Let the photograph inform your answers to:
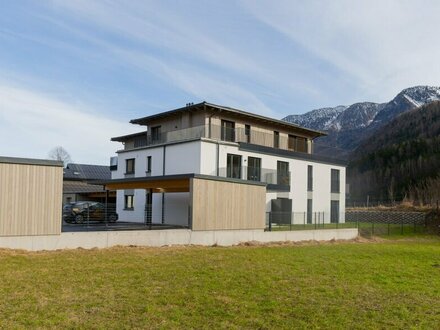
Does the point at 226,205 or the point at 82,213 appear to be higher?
the point at 226,205

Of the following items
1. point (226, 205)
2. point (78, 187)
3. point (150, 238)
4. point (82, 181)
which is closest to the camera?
point (150, 238)

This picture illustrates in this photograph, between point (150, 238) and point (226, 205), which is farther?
point (226, 205)

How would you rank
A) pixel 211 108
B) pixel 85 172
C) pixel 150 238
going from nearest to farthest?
pixel 150 238
pixel 211 108
pixel 85 172

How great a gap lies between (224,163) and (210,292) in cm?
2209

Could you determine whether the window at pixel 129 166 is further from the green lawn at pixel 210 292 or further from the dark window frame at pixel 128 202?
the green lawn at pixel 210 292

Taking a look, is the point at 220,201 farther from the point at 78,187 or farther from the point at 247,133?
the point at 78,187

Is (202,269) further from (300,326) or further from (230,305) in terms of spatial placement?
(300,326)

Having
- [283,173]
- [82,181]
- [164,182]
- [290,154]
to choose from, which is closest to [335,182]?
[290,154]

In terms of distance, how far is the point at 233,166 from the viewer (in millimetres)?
31438

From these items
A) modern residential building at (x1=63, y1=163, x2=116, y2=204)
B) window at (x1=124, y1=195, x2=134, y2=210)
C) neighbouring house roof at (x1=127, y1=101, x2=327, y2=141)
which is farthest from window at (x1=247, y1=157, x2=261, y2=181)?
modern residential building at (x1=63, y1=163, x2=116, y2=204)

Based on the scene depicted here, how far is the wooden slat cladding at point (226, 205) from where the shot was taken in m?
20.2

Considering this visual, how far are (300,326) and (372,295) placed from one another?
307 centimetres

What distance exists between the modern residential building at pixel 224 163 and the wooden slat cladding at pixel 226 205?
6.77ft

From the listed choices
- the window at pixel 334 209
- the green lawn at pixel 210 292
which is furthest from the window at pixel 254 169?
the green lawn at pixel 210 292
